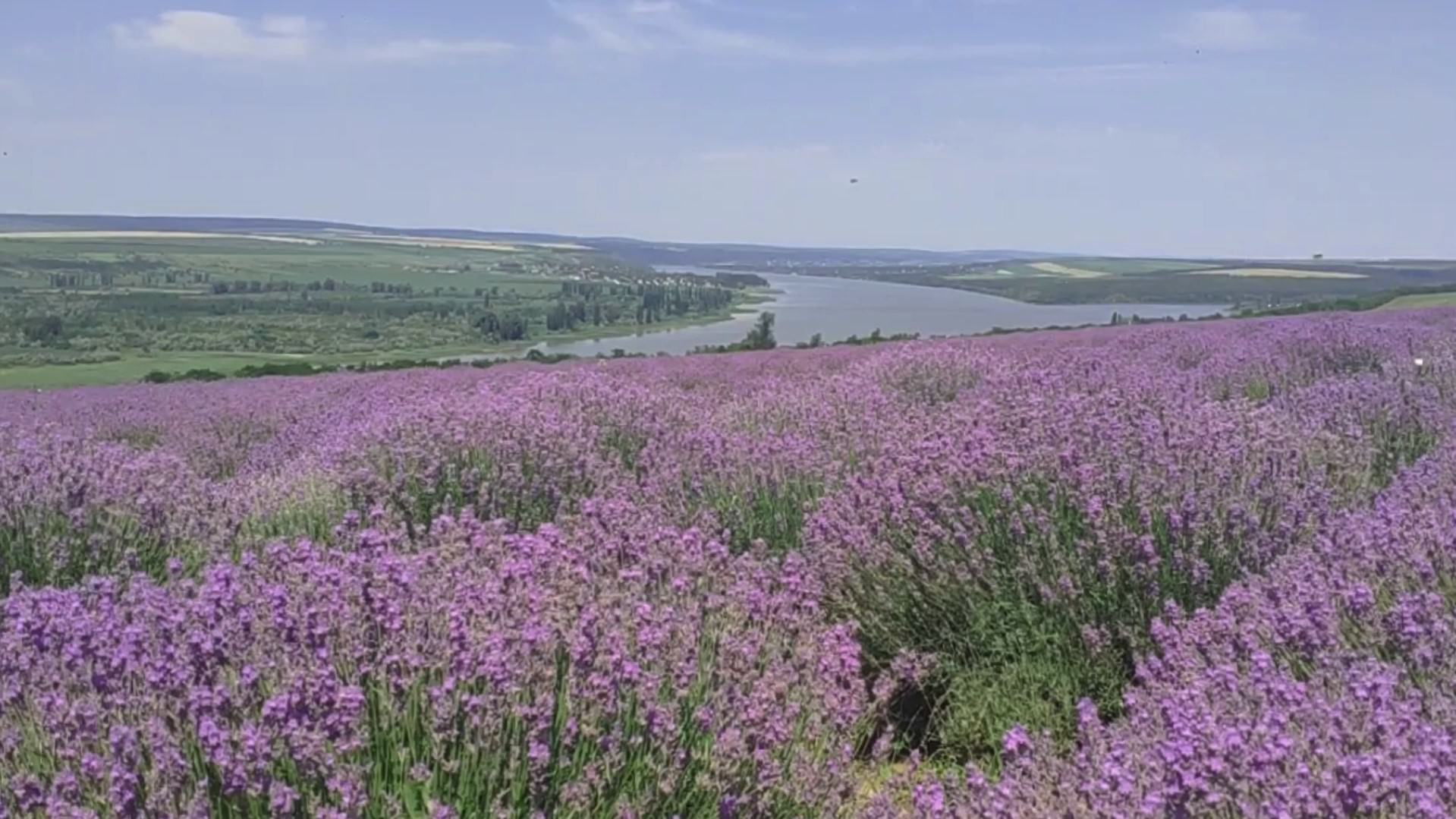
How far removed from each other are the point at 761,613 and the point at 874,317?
47.1 metres

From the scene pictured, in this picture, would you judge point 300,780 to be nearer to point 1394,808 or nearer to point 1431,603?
point 1394,808

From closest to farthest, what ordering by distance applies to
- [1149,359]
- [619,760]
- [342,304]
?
[619,760] < [1149,359] < [342,304]

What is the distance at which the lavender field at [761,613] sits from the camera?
74.8 inches

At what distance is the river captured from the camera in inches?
1388

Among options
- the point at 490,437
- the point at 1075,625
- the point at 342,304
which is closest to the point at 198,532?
the point at 490,437

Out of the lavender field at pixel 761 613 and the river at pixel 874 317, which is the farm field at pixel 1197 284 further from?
the lavender field at pixel 761 613

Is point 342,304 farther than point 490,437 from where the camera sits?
Yes

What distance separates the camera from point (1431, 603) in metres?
2.42

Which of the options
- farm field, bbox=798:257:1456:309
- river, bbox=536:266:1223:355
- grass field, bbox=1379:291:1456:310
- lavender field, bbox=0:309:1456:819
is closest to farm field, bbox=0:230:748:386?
river, bbox=536:266:1223:355

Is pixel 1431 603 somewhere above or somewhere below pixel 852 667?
above

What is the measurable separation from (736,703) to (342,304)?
57635mm

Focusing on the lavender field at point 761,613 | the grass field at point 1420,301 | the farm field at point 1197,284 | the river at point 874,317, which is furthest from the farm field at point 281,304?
the grass field at point 1420,301

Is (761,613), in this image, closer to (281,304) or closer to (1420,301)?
(1420,301)

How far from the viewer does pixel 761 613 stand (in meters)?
2.71
